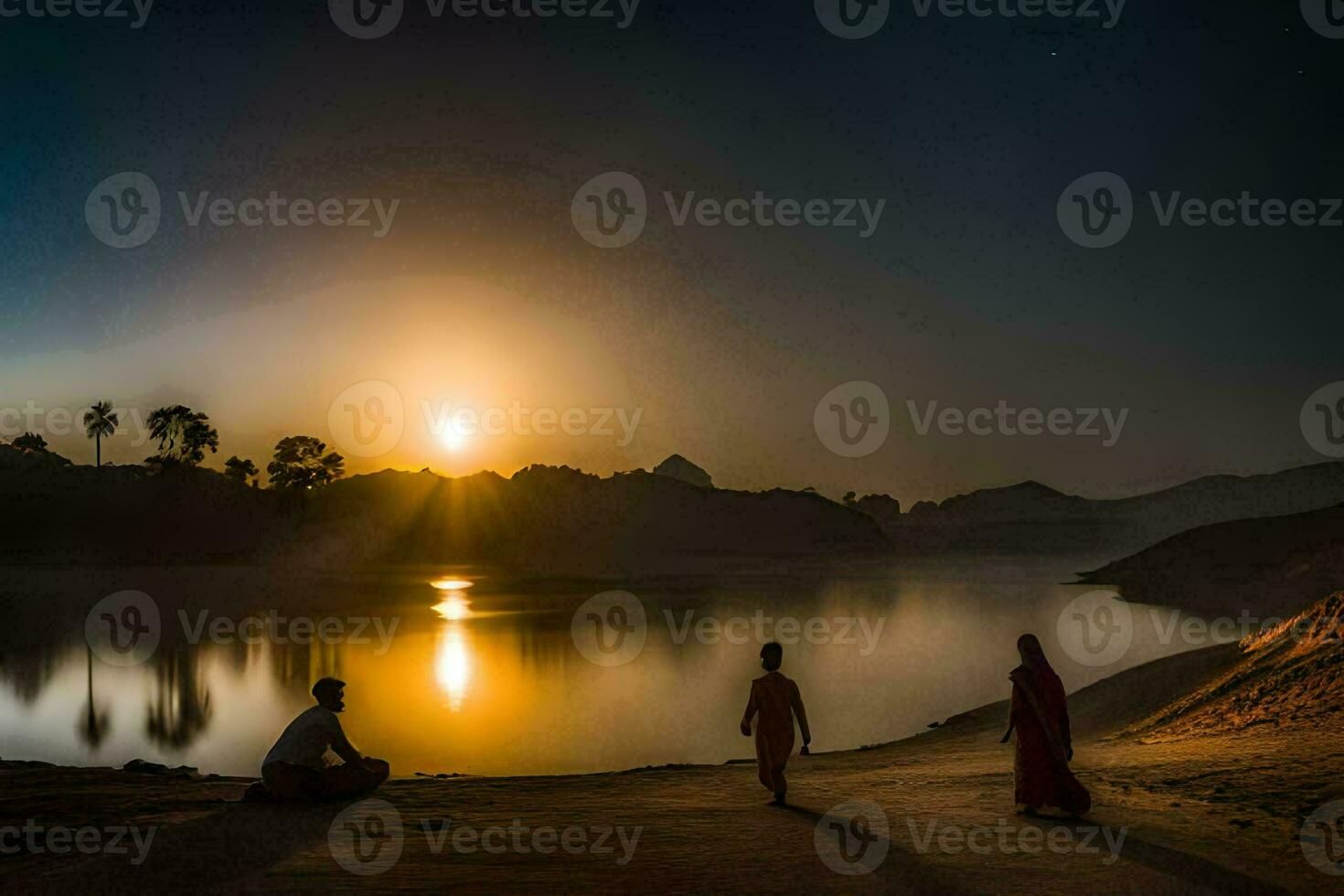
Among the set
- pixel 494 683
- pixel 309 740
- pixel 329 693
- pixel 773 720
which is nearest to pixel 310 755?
pixel 309 740

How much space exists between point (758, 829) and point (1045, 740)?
10.3 ft

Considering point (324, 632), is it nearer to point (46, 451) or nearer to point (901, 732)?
point (901, 732)

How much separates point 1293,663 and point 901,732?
11009 mm

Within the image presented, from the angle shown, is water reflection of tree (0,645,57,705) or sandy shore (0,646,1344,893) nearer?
sandy shore (0,646,1344,893)

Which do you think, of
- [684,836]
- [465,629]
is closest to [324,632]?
[465,629]

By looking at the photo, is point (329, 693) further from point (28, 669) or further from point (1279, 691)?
point (28, 669)

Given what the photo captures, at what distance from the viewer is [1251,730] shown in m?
14.2

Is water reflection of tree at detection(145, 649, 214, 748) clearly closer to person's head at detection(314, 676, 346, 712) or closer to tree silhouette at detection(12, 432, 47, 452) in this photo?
person's head at detection(314, 676, 346, 712)

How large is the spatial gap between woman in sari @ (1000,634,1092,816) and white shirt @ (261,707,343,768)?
755 centimetres

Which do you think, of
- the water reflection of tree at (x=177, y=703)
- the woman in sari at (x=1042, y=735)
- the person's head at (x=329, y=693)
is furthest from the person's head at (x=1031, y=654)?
the water reflection of tree at (x=177, y=703)

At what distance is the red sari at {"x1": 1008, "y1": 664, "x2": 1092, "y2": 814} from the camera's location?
9.31m

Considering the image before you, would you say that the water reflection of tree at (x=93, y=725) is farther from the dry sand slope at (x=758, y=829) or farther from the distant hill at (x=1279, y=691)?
the distant hill at (x=1279, y=691)

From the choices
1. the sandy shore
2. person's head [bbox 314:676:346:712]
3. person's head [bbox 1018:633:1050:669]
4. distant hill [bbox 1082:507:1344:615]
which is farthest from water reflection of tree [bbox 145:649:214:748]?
distant hill [bbox 1082:507:1344:615]

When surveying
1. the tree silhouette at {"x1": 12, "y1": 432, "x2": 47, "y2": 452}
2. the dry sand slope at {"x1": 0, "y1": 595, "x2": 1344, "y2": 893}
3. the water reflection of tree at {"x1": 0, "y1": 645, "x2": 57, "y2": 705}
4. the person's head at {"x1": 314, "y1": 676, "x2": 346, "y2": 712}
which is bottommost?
the dry sand slope at {"x1": 0, "y1": 595, "x2": 1344, "y2": 893}
